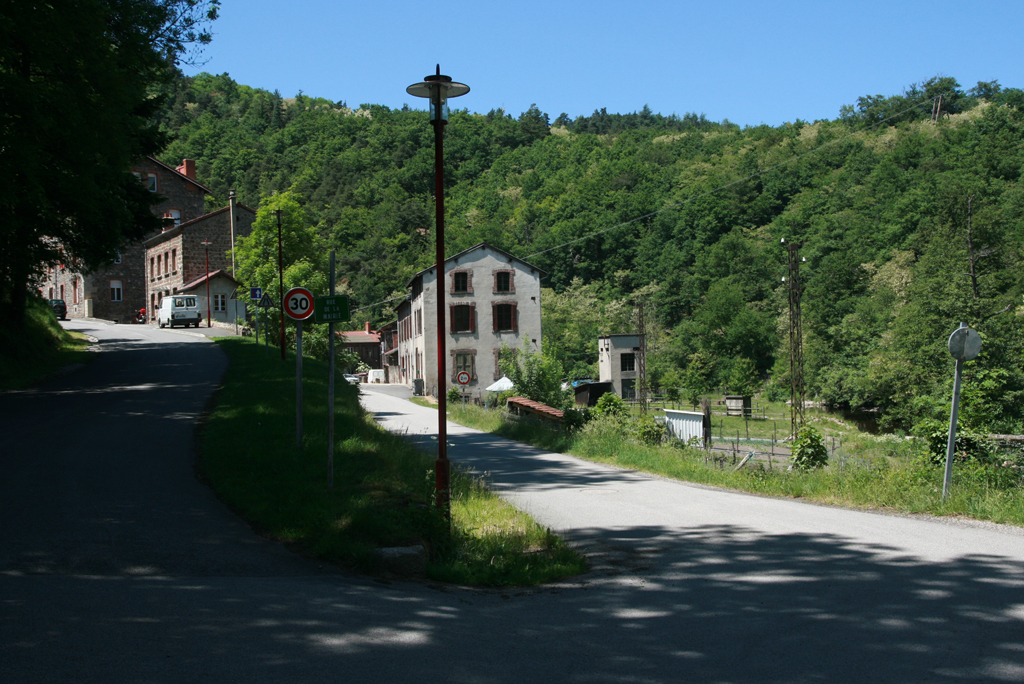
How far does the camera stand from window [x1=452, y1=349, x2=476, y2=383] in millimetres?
53656

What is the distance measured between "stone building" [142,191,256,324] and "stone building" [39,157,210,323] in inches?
46.4

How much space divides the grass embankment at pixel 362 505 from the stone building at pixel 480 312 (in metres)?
39.7

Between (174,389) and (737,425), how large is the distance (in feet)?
172

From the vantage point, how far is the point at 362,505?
8.32 metres

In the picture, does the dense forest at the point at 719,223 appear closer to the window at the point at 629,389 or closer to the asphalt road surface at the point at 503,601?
the window at the point at 629,389

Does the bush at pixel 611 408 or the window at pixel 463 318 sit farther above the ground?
the window at pixel 463 318

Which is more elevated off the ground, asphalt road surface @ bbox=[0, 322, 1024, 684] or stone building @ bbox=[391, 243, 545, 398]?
stone building @ bbox=[391, 243, 545, 398]

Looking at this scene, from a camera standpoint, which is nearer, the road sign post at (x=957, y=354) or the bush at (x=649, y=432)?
the road sign post at (x=957, y=354)

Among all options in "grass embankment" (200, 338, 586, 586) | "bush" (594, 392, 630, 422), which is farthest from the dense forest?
"grass embankment" (200, 338, 586, 586)

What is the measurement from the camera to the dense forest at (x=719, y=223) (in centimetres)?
5353

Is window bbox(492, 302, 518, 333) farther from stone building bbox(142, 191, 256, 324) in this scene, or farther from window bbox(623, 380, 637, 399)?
stone building bbox(142, 191, 256, 324)

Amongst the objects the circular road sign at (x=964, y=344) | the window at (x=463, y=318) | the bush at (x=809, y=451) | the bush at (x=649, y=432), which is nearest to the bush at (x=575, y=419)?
→ the bush at (x=649, y=432)

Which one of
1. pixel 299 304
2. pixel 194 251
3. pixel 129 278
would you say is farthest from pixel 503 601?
pixel 129 278

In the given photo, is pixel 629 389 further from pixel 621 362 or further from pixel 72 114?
pixel 72 114
